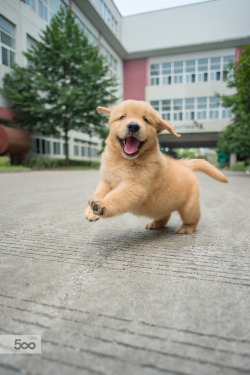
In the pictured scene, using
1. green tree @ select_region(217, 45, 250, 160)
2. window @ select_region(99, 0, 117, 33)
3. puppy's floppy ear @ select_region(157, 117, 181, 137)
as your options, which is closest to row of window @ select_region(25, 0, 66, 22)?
window @ select_region(99, 0, 117, 33)

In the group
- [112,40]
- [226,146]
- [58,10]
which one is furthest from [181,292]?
[112,40]

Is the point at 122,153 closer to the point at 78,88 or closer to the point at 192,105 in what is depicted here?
the point at 78,88

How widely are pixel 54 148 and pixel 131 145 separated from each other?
19.5 m

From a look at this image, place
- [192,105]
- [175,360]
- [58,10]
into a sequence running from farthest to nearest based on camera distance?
[192,105] → [58,10] → [175,360]

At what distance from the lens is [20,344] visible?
85 cm

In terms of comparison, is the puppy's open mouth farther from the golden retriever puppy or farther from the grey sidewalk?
the grey sidewalk

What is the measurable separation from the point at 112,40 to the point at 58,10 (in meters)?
8.84

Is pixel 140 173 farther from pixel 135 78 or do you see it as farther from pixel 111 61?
pixel 135 78

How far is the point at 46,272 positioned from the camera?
1371mm

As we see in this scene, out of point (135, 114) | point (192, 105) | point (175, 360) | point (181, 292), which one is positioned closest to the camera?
point (175, 360)

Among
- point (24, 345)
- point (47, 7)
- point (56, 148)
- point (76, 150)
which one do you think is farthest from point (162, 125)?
point (76, 150)

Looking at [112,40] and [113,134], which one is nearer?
[113,134]

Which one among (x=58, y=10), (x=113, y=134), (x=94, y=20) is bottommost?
(x=113, y=134)

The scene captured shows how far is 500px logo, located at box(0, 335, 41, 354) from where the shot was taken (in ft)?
2.71
